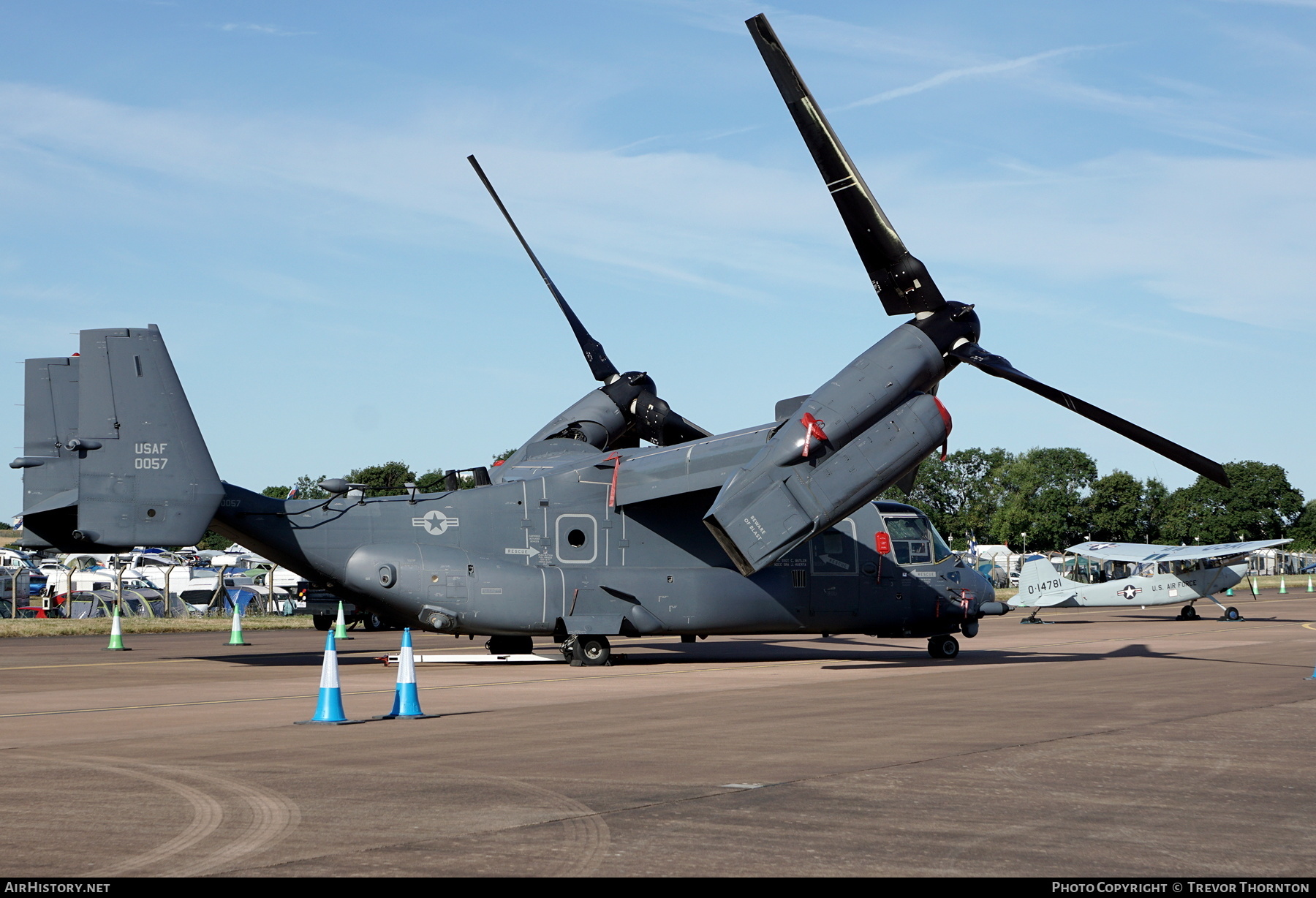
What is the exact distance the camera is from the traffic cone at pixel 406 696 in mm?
14773

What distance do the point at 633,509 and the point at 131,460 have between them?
9.34 meters

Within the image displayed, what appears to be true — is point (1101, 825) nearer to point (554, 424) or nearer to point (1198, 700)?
point (1198, 700)

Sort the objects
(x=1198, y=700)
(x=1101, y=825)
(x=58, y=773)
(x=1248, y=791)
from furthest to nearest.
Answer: (x=1198, y=700) < (x=58, y=773) < (x=1248, y=791) < (x=1101, y=825)

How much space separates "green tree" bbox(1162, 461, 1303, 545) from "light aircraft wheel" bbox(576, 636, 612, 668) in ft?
447

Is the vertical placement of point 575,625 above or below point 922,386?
below

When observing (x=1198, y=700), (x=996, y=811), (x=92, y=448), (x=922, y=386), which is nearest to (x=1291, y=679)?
(x=1198, y=700)

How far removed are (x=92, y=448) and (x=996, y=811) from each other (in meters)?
17.2

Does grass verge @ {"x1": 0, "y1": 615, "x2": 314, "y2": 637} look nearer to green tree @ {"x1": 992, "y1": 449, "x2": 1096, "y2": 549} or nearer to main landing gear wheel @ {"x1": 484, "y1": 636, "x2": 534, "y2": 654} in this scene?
main landing gear wheel @ {"x1": 484, "y1": 636, "x2": 534, "y2": 654}

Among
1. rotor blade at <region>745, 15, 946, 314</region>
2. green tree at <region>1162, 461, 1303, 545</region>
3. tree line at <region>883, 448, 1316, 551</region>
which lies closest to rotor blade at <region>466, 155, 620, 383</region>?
rotor blade at <region>745, 15, 946, 314</region>

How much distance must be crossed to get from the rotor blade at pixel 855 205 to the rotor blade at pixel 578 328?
841 centimetres

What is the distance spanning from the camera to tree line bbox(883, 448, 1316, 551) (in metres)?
147

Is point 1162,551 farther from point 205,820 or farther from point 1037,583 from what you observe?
point 205,820
